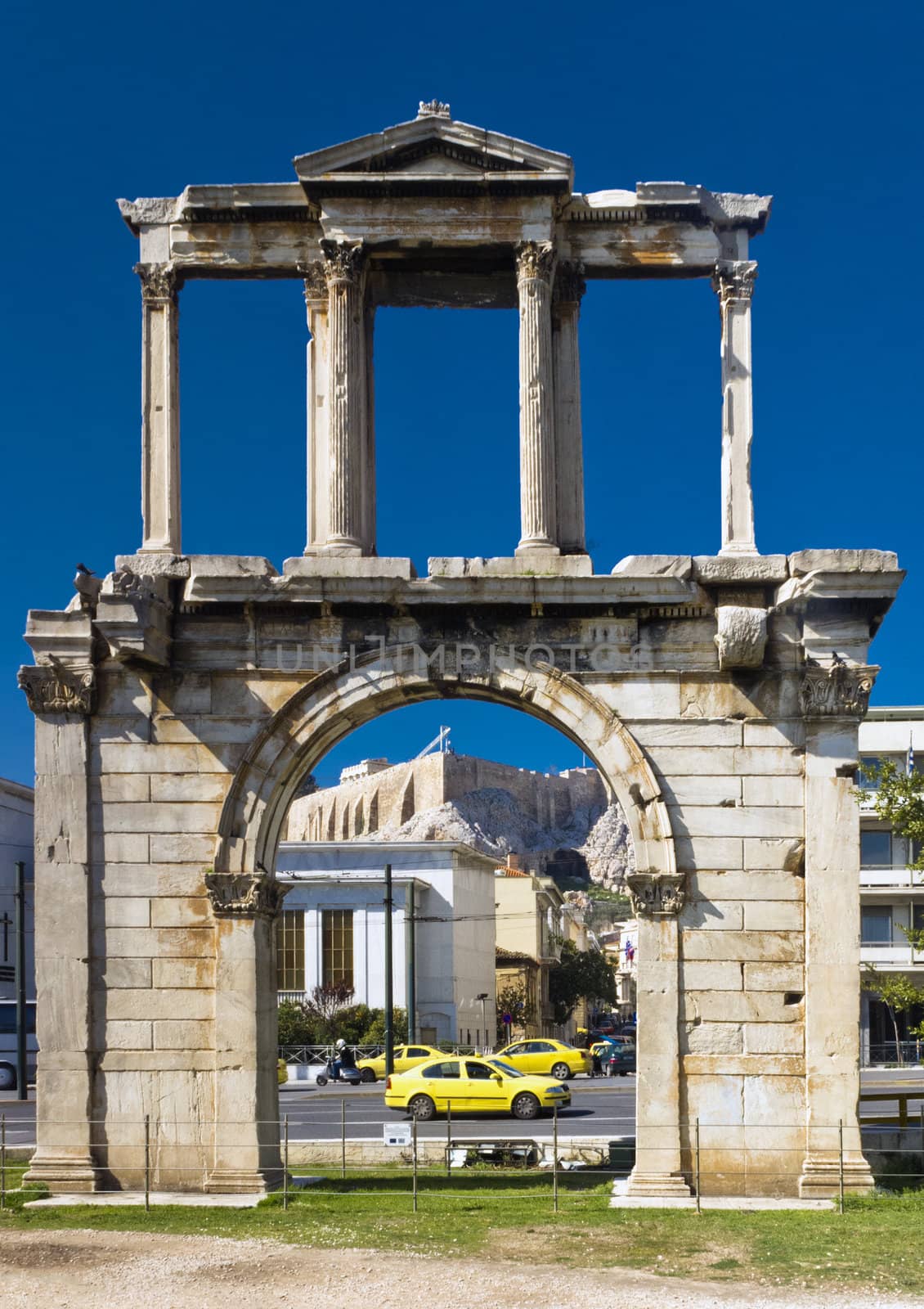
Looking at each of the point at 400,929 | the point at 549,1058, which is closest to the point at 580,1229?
the point at 549,1058

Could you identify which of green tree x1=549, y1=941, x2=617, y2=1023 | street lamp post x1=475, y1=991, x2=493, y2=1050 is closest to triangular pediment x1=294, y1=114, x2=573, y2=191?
street lamp post x1=475, y1=991, x2=493, y2=1050

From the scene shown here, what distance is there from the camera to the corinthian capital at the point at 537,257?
57.9 feet

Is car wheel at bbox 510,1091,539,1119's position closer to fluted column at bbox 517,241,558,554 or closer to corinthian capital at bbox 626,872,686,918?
corinthian capital at bbox 626,872,686,918

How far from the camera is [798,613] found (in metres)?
17.1

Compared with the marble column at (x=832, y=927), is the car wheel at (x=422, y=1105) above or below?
below

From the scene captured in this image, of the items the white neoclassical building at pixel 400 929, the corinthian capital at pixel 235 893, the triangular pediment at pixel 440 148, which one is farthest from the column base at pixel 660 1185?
the white neoclassical building at pixel 400 929

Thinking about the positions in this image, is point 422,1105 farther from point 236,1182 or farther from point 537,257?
point 537,257

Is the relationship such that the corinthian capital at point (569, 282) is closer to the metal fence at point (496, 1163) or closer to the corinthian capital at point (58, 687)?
the corinthian capital at point (58, 687)

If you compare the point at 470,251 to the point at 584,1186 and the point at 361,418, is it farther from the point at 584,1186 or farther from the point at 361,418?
the point at 584,1186

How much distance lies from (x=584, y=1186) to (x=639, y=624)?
6038 millimetres

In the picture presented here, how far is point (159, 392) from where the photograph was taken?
18062 mm

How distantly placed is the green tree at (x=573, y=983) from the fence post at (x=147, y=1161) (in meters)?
56.5

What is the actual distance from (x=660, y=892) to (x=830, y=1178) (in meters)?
3.16

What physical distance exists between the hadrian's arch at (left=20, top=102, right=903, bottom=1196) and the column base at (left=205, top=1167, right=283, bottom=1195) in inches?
1.1
